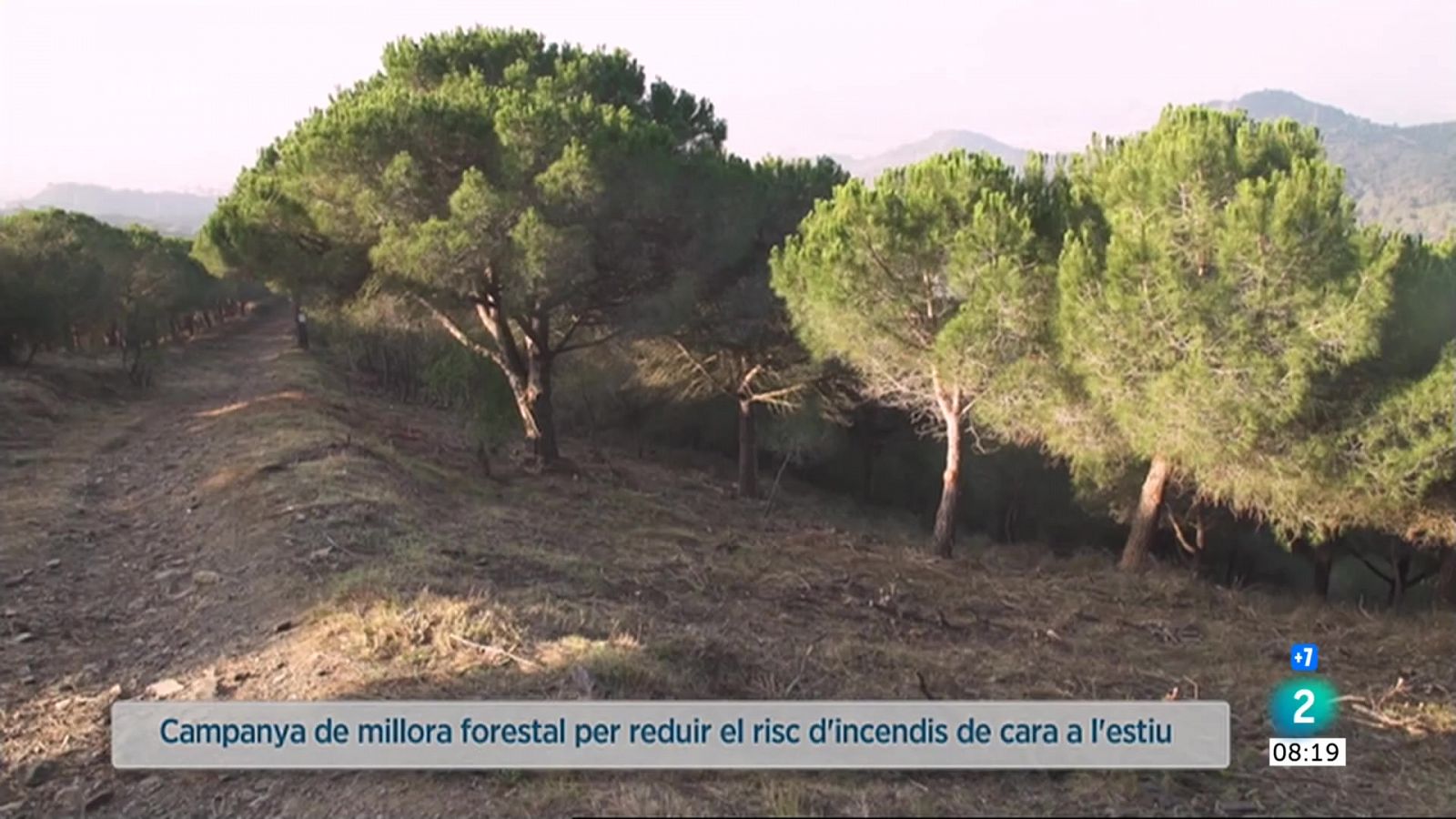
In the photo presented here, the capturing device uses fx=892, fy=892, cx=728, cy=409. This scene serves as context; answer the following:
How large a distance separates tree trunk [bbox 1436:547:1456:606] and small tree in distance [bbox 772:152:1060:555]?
255 inches

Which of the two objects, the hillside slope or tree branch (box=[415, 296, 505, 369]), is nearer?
tree branch (box=[415, 296, 505, 369])

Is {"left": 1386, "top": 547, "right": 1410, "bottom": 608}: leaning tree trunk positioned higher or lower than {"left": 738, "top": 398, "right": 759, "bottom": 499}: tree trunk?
lower

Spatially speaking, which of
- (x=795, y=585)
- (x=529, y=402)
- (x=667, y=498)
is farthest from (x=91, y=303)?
(x=795, y=585)

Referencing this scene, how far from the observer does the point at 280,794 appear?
3.91m

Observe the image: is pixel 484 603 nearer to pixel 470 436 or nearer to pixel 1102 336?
pixel 1102 336

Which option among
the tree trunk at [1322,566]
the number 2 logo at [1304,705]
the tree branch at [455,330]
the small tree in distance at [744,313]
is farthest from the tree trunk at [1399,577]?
the tree branch at [455,330]

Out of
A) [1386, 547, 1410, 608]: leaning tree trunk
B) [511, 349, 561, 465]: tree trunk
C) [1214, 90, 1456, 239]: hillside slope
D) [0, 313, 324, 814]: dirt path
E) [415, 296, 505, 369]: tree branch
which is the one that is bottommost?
[1386, 547, 1410, 608]: leaning tree trunk

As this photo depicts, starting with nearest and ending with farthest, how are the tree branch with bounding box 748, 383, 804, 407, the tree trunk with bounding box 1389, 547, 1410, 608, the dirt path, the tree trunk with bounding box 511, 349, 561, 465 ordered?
the dirt path < the tree trunk with bounding box 1389, 547, 1410, 608 < the tree trunk with bounding box 511, 349, 561, 465 < the tree branch with bounding box 748, 383, 804, 407

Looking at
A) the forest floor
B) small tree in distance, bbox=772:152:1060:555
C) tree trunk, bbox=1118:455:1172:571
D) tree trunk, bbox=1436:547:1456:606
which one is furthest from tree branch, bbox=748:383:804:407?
tree trunk, bbox=1436:547:1456:606

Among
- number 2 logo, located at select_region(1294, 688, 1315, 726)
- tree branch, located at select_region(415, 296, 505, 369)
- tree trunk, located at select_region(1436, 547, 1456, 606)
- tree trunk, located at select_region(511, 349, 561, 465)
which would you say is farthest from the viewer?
tree trunk, located at select_region(511, 349, 561, 465)

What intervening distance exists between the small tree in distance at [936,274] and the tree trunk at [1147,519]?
257 centimetres

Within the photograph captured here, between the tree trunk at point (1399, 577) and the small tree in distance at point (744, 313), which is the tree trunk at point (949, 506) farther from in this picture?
the tree trunk at point (1399, 577)

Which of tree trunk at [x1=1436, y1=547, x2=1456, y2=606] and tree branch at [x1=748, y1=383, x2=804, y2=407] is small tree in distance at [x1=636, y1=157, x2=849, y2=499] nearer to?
tree branch at [x1=748, y1=383, x2=804, y2=407]

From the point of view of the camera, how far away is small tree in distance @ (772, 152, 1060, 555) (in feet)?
33.9
